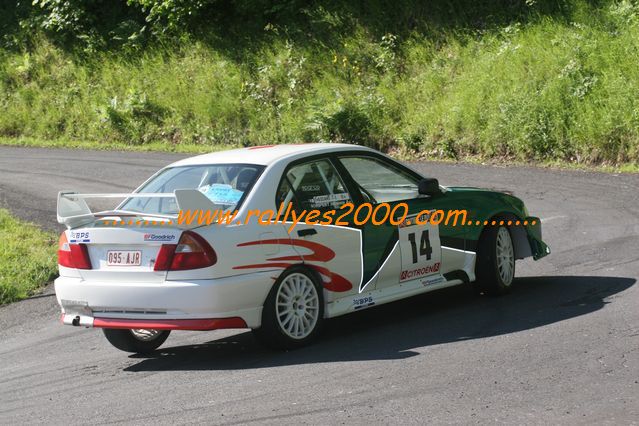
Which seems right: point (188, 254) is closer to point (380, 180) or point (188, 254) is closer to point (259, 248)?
point (259, 248)

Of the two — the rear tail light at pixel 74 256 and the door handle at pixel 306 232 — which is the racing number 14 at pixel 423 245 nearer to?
the door handle at pixel 306 232

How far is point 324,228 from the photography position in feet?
26.8

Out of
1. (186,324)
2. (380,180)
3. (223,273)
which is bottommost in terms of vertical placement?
(186,324)

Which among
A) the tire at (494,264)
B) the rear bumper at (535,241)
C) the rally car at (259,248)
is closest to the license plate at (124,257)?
the rally car at (259,248)

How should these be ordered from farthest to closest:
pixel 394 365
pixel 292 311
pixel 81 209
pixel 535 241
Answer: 1. pixel 535 241
2. pixel 81 209
3. pixel 292 311
4. pixel 394 365

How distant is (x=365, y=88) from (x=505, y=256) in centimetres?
1597

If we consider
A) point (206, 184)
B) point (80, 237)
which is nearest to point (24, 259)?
point (80, 237)

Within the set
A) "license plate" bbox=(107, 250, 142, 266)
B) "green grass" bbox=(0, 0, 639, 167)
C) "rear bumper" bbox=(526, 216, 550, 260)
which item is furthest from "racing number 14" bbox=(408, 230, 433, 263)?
"green grass" bbox=(0, 0, 639, 167)

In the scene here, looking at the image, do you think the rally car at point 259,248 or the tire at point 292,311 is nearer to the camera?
the rally car at point 259,248

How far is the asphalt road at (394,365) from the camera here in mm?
6070

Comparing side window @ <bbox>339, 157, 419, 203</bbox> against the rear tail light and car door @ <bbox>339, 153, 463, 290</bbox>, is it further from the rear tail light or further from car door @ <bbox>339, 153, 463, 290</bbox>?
the rear tail light

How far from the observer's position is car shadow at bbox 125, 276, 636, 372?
7.70 meters

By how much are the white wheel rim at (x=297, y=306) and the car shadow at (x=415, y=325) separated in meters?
0.17

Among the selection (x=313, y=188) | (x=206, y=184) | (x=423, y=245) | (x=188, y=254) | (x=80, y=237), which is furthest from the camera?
(x=423, y=245)
